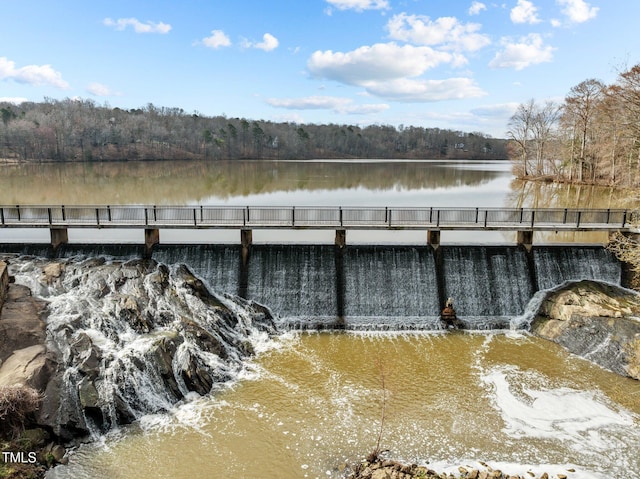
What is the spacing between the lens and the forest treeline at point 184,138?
104006 mm

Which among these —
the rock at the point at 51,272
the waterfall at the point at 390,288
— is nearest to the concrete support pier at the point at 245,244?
the waterfall at the point at 390,288

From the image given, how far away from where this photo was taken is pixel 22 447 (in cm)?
1101

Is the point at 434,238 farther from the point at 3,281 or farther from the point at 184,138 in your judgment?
the point at 184,138

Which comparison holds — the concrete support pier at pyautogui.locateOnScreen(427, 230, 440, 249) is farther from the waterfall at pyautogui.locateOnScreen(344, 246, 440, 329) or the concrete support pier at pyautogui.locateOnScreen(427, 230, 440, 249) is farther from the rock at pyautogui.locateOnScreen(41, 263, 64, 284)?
the rock at pyautogui.locateOnScreen(41, 263, 64, 284)

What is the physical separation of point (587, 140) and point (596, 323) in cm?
5099

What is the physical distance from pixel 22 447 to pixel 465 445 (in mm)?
11696

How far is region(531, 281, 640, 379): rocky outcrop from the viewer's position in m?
16.6

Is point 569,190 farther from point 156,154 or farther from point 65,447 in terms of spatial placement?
point 156,154

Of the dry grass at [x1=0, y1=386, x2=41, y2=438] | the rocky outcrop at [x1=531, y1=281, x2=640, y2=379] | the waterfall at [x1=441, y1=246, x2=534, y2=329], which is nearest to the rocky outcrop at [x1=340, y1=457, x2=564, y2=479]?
the rocky outcrop at [x1=531, y1=281, x2=640, y2=379]

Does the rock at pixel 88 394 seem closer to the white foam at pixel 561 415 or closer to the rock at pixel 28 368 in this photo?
the rock at pixel 28 368

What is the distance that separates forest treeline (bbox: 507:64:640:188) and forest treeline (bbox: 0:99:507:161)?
83.1m

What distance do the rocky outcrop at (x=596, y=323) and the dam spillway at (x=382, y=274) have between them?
137cm

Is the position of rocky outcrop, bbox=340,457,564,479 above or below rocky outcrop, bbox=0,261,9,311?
below

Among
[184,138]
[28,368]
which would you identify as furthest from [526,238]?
[184,138]
